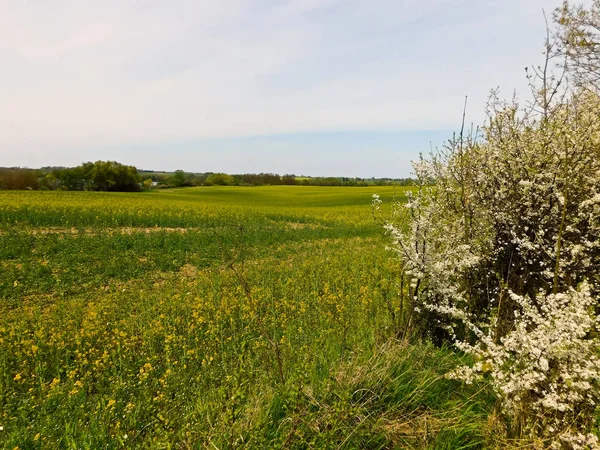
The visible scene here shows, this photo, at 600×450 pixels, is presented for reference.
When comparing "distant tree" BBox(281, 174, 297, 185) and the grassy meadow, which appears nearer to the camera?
the grassy meadow

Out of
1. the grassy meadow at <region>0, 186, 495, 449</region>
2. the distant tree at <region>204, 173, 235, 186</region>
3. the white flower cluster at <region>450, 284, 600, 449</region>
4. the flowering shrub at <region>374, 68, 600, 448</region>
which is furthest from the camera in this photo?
the distant tree at <region>204, 173, 235, 186</region>

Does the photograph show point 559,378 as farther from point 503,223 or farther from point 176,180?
point 176,180

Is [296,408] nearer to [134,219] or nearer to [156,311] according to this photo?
[156,311]

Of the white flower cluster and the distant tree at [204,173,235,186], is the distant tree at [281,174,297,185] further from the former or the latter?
the white flower cluster

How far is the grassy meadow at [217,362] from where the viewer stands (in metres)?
2.88

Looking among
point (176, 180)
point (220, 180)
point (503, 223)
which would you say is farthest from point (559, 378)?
point (220, 180)

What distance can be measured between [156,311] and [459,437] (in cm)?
585

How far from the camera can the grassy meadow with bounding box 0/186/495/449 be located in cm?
288

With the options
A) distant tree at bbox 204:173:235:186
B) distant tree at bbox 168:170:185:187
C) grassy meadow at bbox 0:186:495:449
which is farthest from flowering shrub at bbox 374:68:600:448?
distant tree at bbox 204:173:235:186

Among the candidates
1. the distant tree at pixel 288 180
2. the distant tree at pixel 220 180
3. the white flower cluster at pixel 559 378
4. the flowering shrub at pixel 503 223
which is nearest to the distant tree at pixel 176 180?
the distant tree at pixel 220 180

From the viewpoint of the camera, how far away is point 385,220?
4.61 m

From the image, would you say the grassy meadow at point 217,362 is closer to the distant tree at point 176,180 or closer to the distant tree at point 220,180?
the distant tree at point 176,180

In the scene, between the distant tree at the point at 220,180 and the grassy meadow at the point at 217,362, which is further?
the distant tree at the point at 220,180

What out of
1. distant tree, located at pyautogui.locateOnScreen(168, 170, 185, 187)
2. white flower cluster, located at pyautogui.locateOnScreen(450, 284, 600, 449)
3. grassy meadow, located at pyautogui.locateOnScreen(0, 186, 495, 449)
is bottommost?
grassy meadow, located at pyautogui.locateOnScreen(0, 186, 495, 449)
